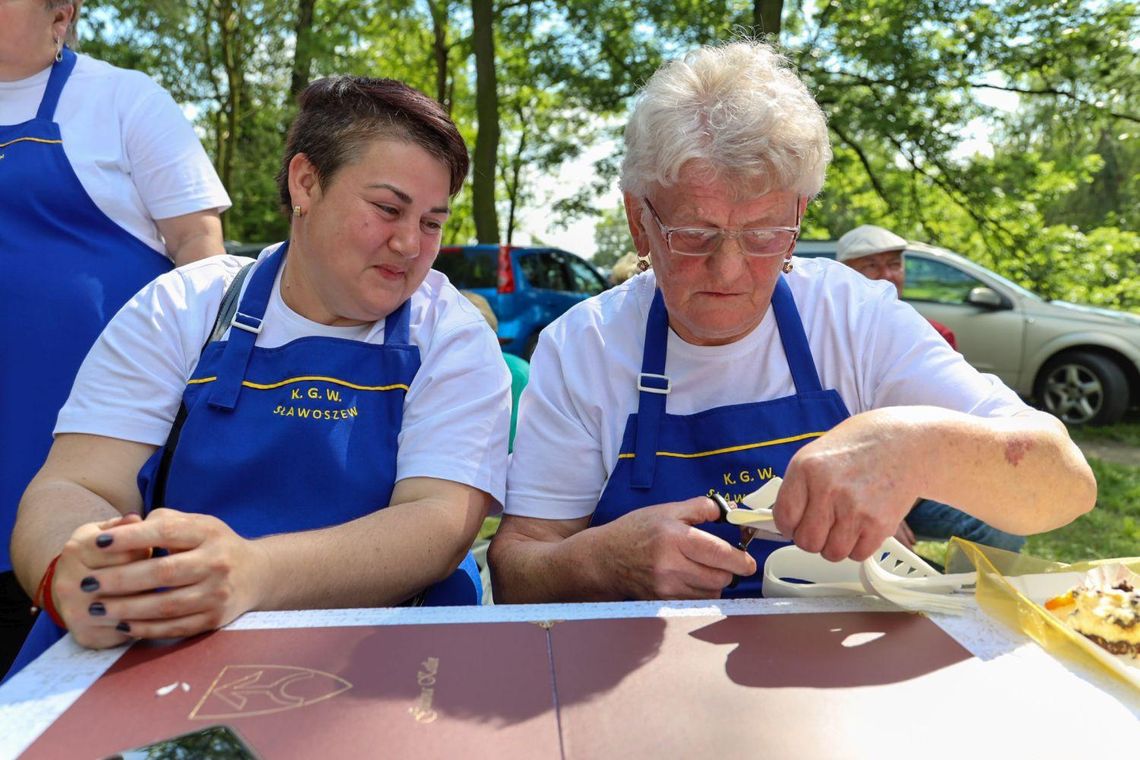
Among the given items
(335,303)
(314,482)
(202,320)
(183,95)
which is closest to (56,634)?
(314,482)

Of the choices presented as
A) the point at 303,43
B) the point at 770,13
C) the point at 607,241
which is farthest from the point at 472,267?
the point at 607,241

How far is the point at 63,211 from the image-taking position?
7.20 feet

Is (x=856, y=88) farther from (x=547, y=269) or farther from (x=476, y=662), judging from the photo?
(x=476, y=662)

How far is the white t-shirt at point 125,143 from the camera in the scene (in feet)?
7.30

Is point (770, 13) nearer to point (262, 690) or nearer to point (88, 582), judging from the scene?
point (88, 582)

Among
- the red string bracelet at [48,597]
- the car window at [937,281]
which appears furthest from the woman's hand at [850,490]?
the car window at [937,281]

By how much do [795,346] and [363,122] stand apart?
956 millimetres

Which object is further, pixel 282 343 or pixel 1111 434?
pixel 1111 434

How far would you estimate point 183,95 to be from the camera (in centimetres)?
1562

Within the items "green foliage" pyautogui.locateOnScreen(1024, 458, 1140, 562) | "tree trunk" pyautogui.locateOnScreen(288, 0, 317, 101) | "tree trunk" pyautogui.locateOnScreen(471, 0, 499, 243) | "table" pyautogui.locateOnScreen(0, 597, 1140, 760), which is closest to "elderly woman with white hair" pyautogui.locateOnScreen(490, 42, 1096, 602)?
"table" pyautogui.locateOnScreen(0, 597, 1140, 760)

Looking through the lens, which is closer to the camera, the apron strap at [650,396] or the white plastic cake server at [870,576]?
the white plastic cake server at [870,576]

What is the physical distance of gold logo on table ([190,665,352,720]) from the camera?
41.9 inches

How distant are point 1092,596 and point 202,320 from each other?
159 centimetres

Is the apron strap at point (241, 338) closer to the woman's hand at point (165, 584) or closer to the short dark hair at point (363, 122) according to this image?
the short dark hair at point (363, 122)
